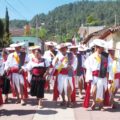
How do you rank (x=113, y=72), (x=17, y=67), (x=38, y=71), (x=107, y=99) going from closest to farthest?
(x=113, y=72), (x=107, y=99), (x=38, y=71), (x=17, y=67)

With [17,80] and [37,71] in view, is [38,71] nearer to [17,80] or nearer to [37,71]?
[37,71]

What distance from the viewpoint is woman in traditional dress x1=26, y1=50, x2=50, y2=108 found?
1237 centimetres

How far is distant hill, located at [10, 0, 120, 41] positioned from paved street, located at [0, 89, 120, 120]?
96.0m

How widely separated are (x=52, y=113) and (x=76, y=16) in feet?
508

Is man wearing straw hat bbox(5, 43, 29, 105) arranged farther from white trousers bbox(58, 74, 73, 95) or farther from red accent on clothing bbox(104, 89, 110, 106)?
red accent on clothing bbox(104, 89, 110, 106)

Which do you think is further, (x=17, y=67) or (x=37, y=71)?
(x=17, y=67)

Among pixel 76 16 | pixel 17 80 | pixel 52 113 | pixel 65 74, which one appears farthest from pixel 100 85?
pixel 76 16

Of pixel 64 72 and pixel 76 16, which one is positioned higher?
pixel 76 16

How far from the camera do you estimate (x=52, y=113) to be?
11.6 metres

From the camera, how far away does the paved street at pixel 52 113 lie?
35.7 ft

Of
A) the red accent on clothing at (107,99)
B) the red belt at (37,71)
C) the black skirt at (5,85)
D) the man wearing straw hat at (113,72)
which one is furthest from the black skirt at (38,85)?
the man wearing straw hat at (113,72)

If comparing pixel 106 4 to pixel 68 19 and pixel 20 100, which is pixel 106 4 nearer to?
pixel 68 19

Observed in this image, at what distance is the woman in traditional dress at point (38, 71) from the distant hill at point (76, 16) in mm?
95950

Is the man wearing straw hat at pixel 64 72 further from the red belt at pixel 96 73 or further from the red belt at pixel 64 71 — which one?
the red belt at pixel 96 73
